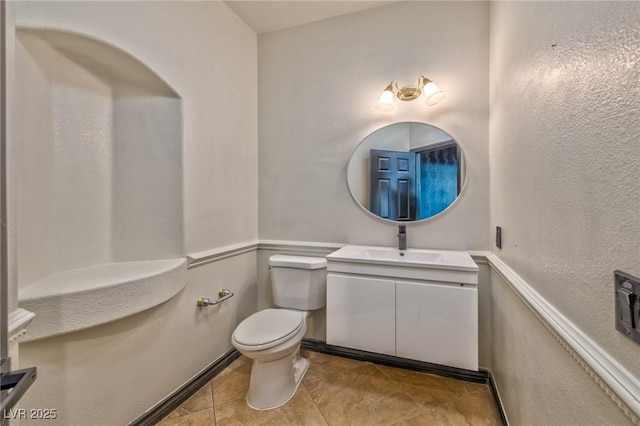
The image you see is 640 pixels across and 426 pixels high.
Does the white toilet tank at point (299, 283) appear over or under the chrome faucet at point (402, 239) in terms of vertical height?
under

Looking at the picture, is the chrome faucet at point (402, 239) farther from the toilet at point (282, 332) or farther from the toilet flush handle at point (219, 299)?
the toilet flush handle at point (219, 299)

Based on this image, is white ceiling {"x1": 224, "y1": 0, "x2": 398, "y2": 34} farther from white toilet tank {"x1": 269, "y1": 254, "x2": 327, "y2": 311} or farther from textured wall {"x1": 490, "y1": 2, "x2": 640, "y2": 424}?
white toilet tank {"x1": 269, "y1": 254, "x2": 327, "y2": 311}

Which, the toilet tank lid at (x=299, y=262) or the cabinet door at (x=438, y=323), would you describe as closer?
the cabinet door at (x=438, y=323)

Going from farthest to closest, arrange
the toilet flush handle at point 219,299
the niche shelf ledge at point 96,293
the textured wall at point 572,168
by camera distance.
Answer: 1. the toilet flush handle at point 219,299
2. the niche shelf ledge at point 96,293
3. the textured wall at point 572,168

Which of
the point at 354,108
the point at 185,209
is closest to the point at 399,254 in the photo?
the point at 354,108

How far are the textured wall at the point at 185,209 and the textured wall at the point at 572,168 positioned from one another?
143cm

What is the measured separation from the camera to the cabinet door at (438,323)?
1.36m

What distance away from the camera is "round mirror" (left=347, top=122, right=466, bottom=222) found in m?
1.76

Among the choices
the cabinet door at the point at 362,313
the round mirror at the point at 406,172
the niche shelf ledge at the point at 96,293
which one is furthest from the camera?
the round mirror at the point at 406,172

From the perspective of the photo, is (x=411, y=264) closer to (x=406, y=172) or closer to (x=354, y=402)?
(x=406, y=172)

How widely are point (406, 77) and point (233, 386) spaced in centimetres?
236

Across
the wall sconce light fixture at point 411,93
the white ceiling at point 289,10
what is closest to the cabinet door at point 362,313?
the wall sconce light fixture at point 411,93

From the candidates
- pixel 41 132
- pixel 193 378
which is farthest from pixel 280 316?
pixel 41 132

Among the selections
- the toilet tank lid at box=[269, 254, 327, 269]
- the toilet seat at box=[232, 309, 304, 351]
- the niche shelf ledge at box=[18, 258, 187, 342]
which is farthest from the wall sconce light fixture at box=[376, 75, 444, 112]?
the niche shelf ledge at box=[18, 258, 187, 342]
